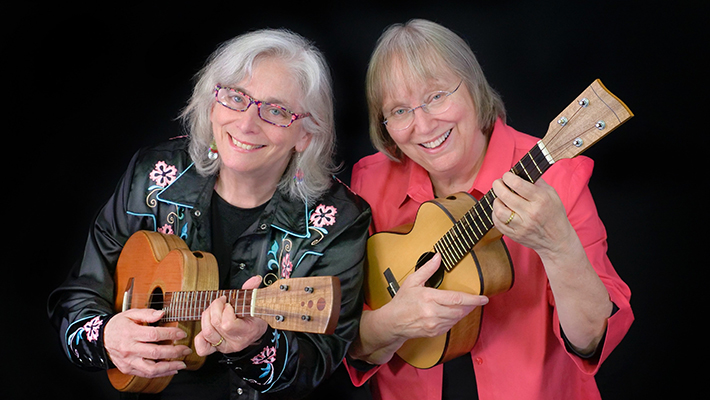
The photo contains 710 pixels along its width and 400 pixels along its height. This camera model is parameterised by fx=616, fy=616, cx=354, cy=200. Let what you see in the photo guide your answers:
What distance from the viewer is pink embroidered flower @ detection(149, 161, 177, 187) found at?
8.04 ft

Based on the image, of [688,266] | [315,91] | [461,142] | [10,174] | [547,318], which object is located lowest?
[688,266]

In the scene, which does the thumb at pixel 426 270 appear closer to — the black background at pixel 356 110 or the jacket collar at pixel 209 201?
the jacket collar at pixel 209 201

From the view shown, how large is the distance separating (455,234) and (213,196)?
3.28ft

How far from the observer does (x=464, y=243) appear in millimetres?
2051

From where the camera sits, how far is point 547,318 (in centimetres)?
226

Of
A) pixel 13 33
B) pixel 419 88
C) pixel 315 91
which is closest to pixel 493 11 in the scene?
pixel 419 88

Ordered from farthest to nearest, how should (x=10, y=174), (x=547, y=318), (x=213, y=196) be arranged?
(x=10, y=174)
(x=213, y=196)
(x=547, y=318)

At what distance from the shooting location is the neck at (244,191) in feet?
8.00

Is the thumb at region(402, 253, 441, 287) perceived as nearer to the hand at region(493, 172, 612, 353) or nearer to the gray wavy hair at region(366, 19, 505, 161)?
the hand at region(493, 172, 612, 353)

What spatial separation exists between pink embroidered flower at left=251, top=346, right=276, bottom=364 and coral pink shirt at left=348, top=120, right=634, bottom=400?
1.89 ft

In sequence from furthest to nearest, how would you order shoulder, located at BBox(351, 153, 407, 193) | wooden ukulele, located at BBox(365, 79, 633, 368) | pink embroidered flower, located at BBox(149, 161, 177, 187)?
shoulder, located at BBox(351, 153, 407, 193) → pink embroidered flower, located at BBox(149, 161, 177, 187) → wooden ukulele, located at BBox(365, 79, 633, 368)

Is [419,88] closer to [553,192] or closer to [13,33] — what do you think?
[553,192]

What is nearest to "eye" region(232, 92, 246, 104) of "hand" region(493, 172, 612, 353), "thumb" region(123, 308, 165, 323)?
"thumb" region(123, 308, 165, 323)

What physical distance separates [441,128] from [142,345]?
4.31ft
